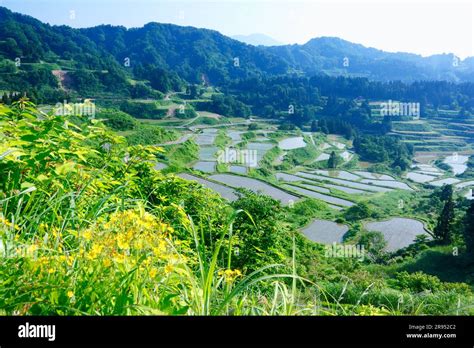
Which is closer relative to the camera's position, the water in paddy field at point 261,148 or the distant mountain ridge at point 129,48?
the distant mountain ridge at point 129,48

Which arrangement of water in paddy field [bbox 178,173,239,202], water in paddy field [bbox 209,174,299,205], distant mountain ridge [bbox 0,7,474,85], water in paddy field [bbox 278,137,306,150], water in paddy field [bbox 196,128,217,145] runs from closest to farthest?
water in paddy field [bbox 178,173,239,202]
water in paddy field [bbox 209,174,299,205]
water in paddy field [bbox 196,128,217,145]
distant mountain ridge [bbox 0,7,474,85]
water in paddy field [bbox 278,137,306,150]

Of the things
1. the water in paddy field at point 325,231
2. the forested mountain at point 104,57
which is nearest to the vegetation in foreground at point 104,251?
the forested mountain at point 104,57

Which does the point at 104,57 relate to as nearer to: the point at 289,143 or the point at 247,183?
the point at 247,183

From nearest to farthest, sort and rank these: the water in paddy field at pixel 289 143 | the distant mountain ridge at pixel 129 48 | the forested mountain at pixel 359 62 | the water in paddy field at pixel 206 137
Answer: the water in paddy field at pixel 206 137 → the distant mountain ridge at pixel 129 48 → the water in paddy field at pixel 289 143 → the forested mountain at pixel 359 62

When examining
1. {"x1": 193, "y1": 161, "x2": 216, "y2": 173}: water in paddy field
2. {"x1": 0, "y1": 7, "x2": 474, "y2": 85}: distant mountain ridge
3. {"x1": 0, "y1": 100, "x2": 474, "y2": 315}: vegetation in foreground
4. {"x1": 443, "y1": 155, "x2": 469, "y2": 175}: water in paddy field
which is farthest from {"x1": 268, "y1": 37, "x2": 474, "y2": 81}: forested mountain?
{"x1": 0, "y1": 100, "x2": 474, "y2": 315}: vegetation in foreground

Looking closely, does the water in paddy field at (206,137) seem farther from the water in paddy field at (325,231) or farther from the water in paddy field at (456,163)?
the water in paddy field at (456,163)

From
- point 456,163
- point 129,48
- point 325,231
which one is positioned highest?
point 129,48

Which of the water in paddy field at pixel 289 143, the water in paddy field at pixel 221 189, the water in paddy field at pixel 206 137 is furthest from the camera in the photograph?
the water in paddy field at pixel 289 143

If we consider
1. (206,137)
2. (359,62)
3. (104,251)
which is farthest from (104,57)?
(359,62)

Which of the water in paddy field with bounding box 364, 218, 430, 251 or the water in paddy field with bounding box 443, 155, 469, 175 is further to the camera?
the water in paddy field with bounding box 364, 218, 430, 251

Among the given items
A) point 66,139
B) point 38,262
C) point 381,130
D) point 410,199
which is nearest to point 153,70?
point 66,139

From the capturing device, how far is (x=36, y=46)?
9.51 m

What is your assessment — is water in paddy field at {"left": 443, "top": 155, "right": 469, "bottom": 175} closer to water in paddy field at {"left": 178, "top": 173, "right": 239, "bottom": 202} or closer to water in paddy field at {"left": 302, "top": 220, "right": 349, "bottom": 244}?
water in paddy field at {"left": 302, "top": 220, "right": 349, "bottom": 244}

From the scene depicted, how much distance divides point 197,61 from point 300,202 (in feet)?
16.5
